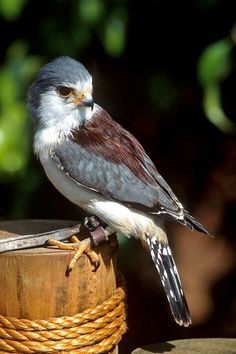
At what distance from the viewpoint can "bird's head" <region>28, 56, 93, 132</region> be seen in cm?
425

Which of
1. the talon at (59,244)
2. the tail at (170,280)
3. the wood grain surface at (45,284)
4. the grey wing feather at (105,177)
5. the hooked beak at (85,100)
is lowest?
the tail at (170,280)

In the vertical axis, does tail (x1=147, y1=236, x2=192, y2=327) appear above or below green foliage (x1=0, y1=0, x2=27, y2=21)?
below

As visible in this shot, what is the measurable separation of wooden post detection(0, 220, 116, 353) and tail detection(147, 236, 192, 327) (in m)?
0.63

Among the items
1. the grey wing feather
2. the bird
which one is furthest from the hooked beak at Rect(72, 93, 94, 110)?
the grey wing feather

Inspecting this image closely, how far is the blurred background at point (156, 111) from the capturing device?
4.38 m

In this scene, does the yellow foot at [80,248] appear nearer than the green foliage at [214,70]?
Yes

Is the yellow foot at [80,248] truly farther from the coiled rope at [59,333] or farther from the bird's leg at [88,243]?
the coiled rope at [59,333]

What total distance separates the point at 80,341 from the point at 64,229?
0.47 meters

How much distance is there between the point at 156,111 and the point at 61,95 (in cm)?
81

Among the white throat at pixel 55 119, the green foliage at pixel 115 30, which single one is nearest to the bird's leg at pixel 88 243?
the white throat at pixel 55 119

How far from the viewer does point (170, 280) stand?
4.29m

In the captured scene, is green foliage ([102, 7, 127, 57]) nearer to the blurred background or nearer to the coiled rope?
the blurred background

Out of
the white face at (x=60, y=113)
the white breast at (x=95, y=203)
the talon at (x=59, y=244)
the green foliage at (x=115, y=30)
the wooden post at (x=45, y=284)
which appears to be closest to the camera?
the wooden post at (x=45, y=284)

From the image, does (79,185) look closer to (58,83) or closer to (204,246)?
(58,83)
